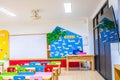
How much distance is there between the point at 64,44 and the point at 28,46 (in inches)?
91.0

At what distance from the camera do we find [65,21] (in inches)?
442

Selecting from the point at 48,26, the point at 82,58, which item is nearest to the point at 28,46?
the point at 48,26

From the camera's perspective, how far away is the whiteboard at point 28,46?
11.5 metres

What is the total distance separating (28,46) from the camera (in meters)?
11.6

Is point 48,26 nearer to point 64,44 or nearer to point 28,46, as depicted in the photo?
point 64,44

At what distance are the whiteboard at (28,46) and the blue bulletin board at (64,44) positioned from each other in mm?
581

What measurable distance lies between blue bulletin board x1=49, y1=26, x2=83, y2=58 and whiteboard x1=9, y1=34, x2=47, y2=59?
0.58 meters

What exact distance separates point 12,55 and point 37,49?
1672mm

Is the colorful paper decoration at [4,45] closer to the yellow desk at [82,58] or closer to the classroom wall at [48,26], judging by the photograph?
the classroom wall at [48,26]

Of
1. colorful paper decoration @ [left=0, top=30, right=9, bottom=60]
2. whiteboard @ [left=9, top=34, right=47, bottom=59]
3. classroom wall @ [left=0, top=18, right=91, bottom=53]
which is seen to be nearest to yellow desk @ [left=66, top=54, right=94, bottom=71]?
classroom wall @ [left=0, top=18, right=91, bottom=53]

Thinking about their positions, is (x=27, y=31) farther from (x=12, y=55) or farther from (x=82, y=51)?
(x=82, y=51)

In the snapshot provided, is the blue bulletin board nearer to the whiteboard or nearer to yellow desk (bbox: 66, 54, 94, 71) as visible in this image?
the whiteboard

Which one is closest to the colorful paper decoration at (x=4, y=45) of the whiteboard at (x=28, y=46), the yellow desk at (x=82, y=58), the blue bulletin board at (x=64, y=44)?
the whiteboard at (x=28, y=46)

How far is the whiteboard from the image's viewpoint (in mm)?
11469
